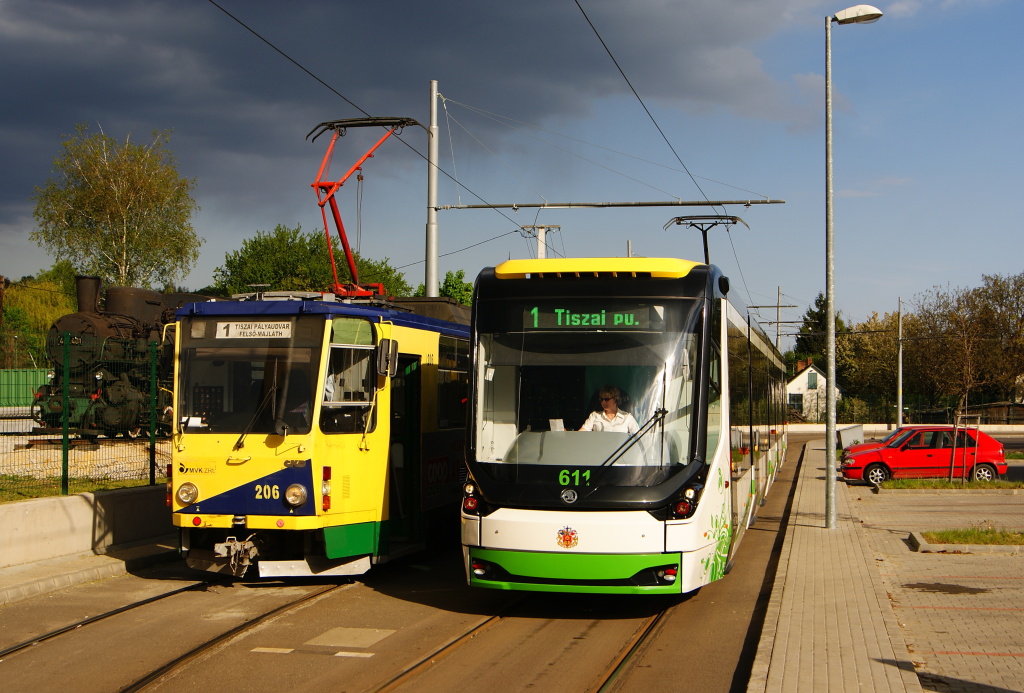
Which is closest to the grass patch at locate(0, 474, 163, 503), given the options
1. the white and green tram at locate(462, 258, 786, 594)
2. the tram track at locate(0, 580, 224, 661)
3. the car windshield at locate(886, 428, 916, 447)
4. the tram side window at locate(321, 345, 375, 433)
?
the tram track at locate(0, 580, 224, 661)

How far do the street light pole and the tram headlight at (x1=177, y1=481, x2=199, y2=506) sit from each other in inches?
371

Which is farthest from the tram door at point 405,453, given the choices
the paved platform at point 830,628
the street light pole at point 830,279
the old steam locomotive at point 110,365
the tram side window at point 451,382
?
the street light pole at point 830,279

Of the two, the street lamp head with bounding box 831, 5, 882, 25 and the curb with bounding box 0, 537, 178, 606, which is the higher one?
the street lamp head with bounding box 831, 5, 882, 25

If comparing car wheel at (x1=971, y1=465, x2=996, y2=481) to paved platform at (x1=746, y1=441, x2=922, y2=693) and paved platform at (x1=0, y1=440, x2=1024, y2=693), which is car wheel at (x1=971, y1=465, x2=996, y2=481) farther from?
paved platform at (x1=746, y1=441, x2=922, y2=693)

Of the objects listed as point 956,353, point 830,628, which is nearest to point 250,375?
point 830,628

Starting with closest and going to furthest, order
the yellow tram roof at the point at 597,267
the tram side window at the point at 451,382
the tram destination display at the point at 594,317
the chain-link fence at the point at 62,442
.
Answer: the tram destination display at the point at 594,317 < the yellow tram roof at the point at 597,267 < the tram side window at the point at 451,382 < the chain-link fence at the point at 62,442

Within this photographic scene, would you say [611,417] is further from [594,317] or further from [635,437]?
[594,317]

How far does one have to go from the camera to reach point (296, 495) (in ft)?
32.2

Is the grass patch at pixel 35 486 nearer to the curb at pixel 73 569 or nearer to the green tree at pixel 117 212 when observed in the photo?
the curb at pixel 73 569

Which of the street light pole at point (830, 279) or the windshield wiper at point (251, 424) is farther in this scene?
the street light pole at point (830, 279)

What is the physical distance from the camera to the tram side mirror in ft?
32.8

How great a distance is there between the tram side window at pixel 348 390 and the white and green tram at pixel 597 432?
5.35 feet

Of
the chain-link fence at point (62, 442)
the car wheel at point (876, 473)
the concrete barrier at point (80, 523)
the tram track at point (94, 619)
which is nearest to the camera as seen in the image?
the tram track at point (94, 619)

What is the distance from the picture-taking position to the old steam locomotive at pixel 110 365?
531 inches
